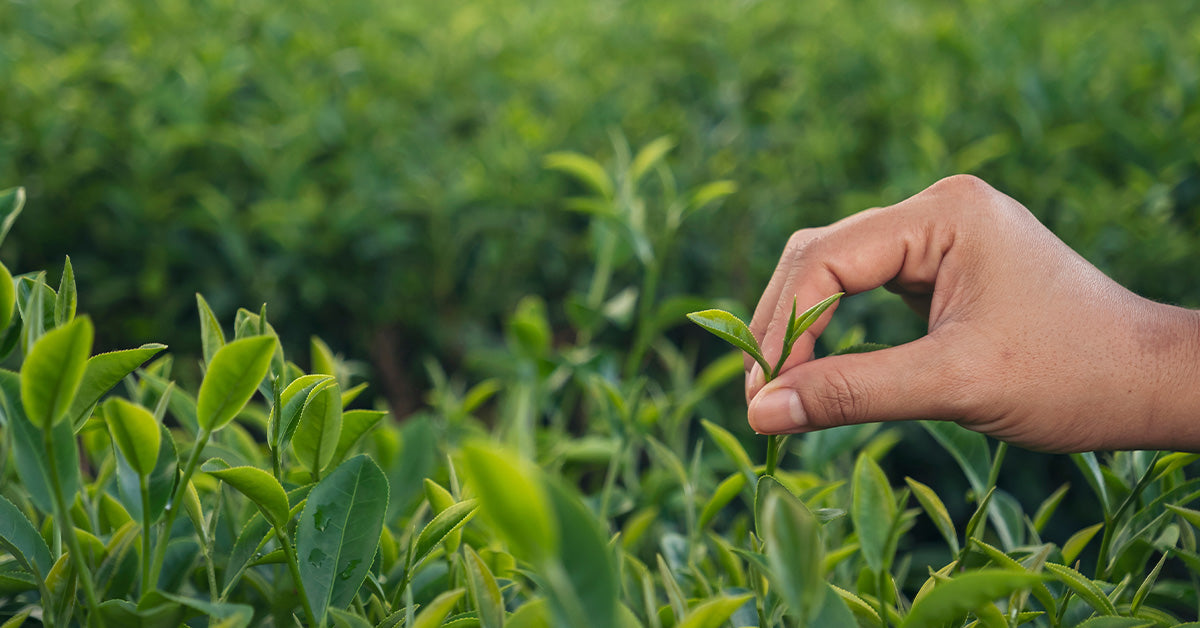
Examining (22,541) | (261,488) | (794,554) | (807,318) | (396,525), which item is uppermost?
(807,318)

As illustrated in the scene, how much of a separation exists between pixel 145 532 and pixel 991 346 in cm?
102

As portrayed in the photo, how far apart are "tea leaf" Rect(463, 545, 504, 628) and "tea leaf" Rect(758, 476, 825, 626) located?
31cm

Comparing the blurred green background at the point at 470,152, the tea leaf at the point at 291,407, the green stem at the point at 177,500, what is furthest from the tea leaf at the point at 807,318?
the blurred green background at the point at 470,152

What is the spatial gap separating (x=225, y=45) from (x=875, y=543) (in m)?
2.78

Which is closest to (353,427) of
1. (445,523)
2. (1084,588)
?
(445,523)

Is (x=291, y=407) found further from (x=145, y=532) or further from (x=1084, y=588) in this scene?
(x=1084, y=588)

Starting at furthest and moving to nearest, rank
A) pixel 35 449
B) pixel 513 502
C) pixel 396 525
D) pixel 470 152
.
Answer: pixel 470 152, pixel 396 525, pixel 35 449, pixel 513 502

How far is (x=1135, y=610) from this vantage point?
968mm

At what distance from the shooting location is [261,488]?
0.80m

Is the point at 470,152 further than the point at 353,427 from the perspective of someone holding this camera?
Yes

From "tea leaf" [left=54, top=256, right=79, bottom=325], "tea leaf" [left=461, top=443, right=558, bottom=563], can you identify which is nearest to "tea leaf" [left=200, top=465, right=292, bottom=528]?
"tea leaf" [left=54, top=256, right=79, bottom=325]

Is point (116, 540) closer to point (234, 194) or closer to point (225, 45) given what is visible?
point (234, 194)

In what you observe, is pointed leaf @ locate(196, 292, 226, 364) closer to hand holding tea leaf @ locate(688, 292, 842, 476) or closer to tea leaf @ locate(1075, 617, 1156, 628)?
hand holding tea leaf @ locate(688, 292, 842, 476)

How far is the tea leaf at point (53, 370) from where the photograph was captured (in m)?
0.66
